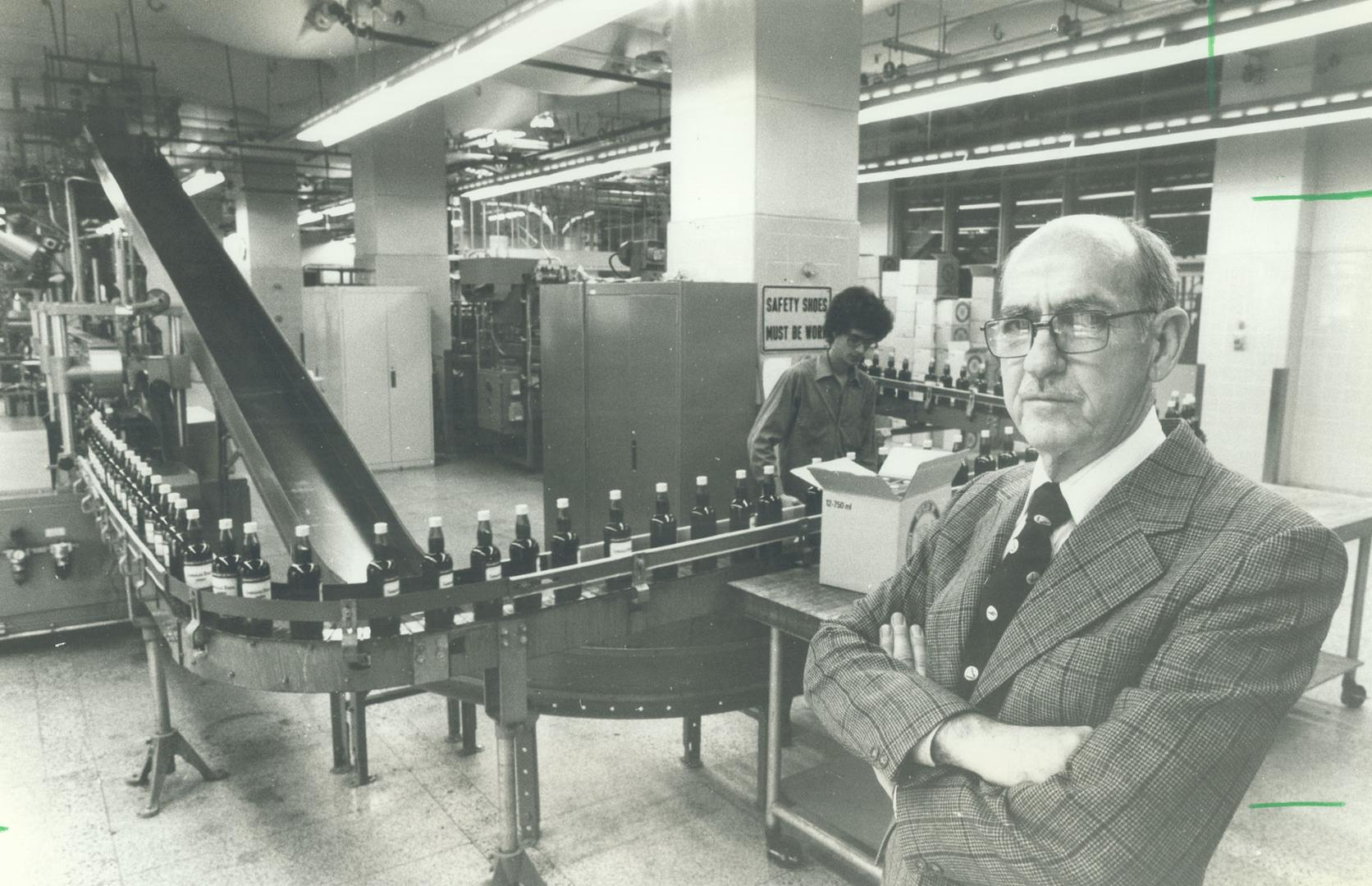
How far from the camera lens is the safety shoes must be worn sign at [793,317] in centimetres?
500

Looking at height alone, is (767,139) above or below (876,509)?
above

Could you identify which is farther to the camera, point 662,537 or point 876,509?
point 662,537

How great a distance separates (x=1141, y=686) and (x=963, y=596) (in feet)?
0.91

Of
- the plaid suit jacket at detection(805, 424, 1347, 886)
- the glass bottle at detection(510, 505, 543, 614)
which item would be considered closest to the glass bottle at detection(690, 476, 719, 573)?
the glass bottle at detection(510, 505, 543, 614)

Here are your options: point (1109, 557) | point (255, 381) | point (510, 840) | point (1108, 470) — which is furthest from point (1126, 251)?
point (255, 381)

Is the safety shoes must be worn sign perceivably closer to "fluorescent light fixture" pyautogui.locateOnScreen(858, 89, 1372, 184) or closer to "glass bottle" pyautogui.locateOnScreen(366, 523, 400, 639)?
"fluorescent light fixture" pyautogui.locateOnScreen(858, 89, 1372, 184)

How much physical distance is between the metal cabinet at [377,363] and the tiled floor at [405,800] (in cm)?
489

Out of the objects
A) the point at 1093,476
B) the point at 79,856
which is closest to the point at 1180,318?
the point at 1093,476

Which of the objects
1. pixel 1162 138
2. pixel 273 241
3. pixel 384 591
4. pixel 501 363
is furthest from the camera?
pixel 273 241

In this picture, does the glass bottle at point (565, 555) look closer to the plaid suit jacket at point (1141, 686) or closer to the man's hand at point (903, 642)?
the man's hand at point (903, 642)

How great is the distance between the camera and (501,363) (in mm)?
9656

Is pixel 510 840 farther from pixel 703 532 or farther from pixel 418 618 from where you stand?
pixel 703 532

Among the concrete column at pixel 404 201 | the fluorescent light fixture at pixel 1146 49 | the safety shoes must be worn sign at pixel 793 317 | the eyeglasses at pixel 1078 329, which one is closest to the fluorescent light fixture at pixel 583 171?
the concrete column at pixel 404 201

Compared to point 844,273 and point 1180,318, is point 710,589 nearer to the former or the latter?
point 1180,318
